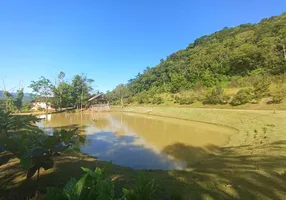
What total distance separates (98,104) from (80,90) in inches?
215

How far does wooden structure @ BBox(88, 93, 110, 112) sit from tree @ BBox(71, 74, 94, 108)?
2.05m

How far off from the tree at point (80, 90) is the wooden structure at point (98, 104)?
205 centimetres

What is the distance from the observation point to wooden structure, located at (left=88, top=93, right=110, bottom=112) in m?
34.2

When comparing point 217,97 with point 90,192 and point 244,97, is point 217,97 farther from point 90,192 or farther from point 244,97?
point 90,192

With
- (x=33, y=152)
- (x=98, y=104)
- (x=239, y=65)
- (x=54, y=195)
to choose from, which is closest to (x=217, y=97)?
(x=239, y=65)

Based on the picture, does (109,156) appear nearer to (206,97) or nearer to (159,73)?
(206,97)

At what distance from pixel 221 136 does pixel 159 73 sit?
48.8m

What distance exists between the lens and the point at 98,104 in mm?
39188

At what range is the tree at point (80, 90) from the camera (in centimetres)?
3375

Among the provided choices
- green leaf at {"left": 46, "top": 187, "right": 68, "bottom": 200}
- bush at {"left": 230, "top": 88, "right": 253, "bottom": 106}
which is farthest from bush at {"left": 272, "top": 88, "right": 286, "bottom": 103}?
green leaf at {"left": 46, "top": 187, "right": 68, "bottom": 200}

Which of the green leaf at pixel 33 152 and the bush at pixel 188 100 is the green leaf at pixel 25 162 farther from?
the bush at pixel 188 100

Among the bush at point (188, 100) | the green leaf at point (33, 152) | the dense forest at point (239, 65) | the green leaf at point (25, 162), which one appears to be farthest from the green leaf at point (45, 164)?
the dense forest at point (239, 65)

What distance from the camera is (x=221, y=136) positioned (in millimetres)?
9781

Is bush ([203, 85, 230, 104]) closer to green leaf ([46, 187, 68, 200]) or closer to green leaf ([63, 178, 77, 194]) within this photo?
green leaf ([63, 178, 77, 194])
